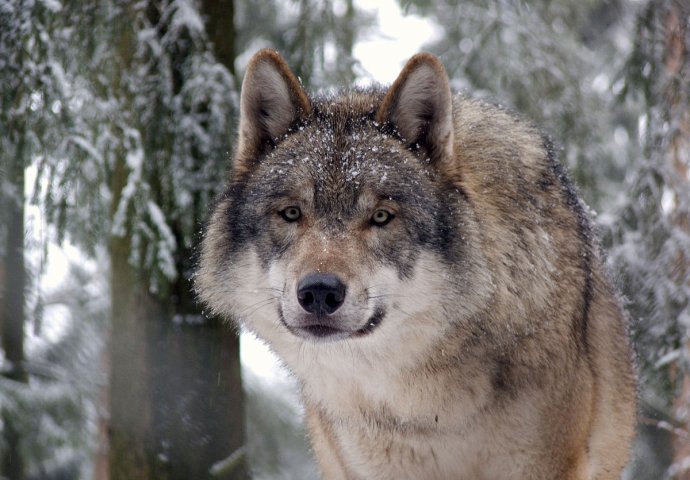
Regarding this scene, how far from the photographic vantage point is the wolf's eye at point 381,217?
3.32 metres

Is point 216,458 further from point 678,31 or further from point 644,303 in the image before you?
point 678,31

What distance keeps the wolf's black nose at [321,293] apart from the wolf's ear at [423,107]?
2.85ft

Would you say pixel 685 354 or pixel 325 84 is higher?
pixel 325 84

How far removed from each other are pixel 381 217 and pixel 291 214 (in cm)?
38

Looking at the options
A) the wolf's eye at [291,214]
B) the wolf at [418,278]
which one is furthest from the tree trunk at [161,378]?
the wolf's eye at [291,214]

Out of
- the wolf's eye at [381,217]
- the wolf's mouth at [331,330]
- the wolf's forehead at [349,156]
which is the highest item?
the wolf's forehead at [349,156]

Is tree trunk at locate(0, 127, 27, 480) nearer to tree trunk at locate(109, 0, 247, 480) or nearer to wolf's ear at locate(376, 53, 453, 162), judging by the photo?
tree trunk at locate(109, 0, 247, 480)

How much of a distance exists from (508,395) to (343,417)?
77 cm

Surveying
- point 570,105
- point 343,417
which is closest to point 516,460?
point 343,417

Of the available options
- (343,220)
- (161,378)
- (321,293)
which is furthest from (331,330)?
(161,378)

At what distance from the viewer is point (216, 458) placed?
199 inches

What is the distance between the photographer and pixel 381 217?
131 inches

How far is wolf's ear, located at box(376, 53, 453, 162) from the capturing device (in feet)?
11.0

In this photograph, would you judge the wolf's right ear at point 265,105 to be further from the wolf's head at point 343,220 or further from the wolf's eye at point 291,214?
the wolf's eye at point 291,214
